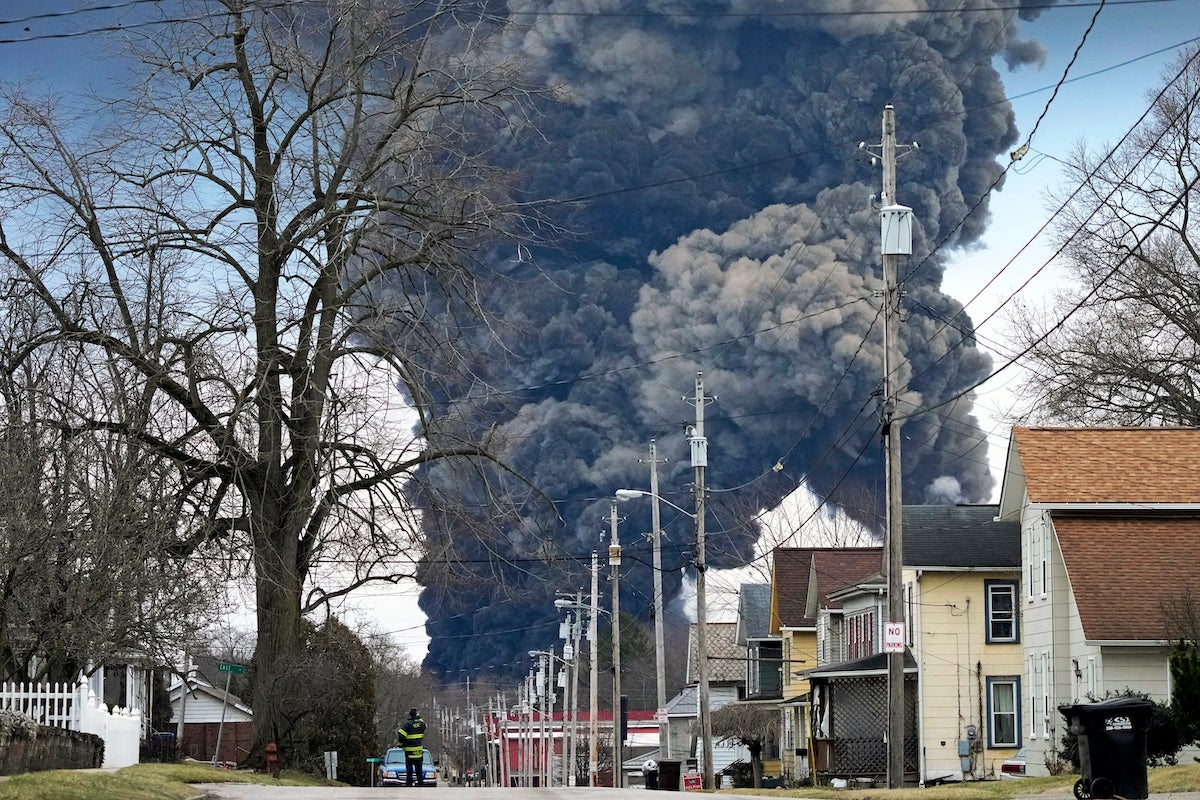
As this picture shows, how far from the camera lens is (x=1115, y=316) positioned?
5231 centimetres

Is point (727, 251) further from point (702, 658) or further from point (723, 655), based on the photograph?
point (702, 658)

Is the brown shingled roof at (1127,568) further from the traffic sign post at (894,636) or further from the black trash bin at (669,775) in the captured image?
the black trash bin at (669,775)

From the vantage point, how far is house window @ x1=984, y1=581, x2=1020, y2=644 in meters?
44.3

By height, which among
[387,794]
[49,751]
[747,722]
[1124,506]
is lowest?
[747,722]

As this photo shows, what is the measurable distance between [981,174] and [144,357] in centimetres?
15558

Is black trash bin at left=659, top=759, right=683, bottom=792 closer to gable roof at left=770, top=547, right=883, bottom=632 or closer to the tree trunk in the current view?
the tree trunk

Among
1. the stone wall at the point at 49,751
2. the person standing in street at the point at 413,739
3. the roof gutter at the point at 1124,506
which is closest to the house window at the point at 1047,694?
the roof gutter at the point at 1124,506

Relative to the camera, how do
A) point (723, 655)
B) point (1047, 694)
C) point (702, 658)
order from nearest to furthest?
point (1047, 694), point (702, 658), point (723, 655)

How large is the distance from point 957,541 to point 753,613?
1177 inches

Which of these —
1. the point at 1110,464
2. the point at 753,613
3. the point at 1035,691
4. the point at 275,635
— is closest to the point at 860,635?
the point at 1035,691

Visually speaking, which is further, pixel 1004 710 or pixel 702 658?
pixel 702 658

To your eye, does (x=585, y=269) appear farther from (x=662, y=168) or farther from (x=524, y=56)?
(x=524, y=56)

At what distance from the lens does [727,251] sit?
17138 centimetres

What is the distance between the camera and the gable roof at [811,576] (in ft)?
194
